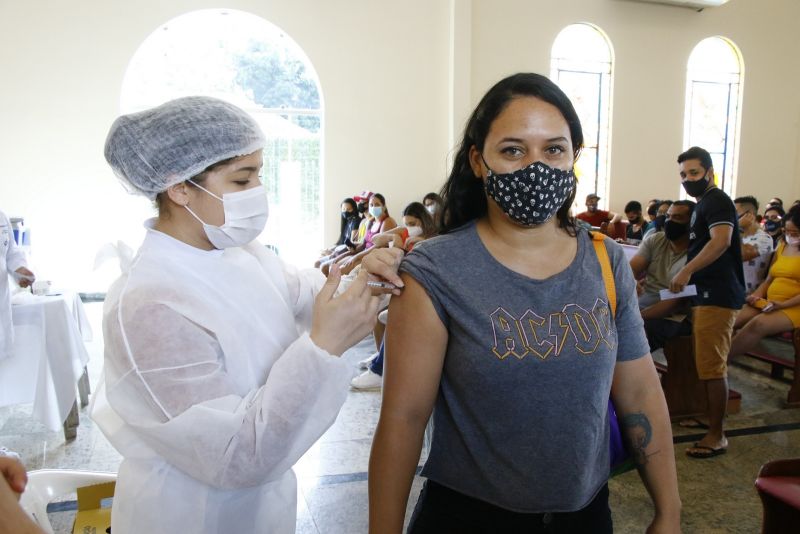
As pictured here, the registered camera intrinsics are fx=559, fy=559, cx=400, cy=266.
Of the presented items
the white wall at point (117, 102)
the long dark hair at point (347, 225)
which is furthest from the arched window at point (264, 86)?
the long dark hair at point (347, 225)

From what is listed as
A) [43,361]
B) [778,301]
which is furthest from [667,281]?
[43,361]

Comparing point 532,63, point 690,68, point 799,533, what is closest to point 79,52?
point 532,63

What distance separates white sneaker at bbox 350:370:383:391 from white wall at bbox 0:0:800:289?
188 inches

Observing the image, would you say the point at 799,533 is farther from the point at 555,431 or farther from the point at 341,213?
the point at 341,213

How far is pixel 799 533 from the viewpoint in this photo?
4.11 ft

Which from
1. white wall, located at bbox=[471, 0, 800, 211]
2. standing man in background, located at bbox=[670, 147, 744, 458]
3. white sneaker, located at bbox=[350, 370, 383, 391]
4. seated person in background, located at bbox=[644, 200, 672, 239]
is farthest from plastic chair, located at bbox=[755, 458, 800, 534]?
white wall, located at bbox=[471, 0, 800, 211]

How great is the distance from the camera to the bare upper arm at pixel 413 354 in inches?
41.1

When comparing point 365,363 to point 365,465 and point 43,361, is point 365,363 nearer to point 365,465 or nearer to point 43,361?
point 365,465

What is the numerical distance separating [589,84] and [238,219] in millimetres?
9570

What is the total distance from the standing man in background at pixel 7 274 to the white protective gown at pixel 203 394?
2219mm

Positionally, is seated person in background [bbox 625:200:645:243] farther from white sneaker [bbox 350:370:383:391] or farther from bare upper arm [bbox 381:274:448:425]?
bare upper arm [bbox 381:274:448:425]

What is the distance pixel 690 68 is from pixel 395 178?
18.7 feet

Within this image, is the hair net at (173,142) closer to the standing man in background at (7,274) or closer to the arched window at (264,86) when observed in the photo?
the standing man in background at (7,274)

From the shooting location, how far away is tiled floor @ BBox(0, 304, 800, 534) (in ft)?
7.82
